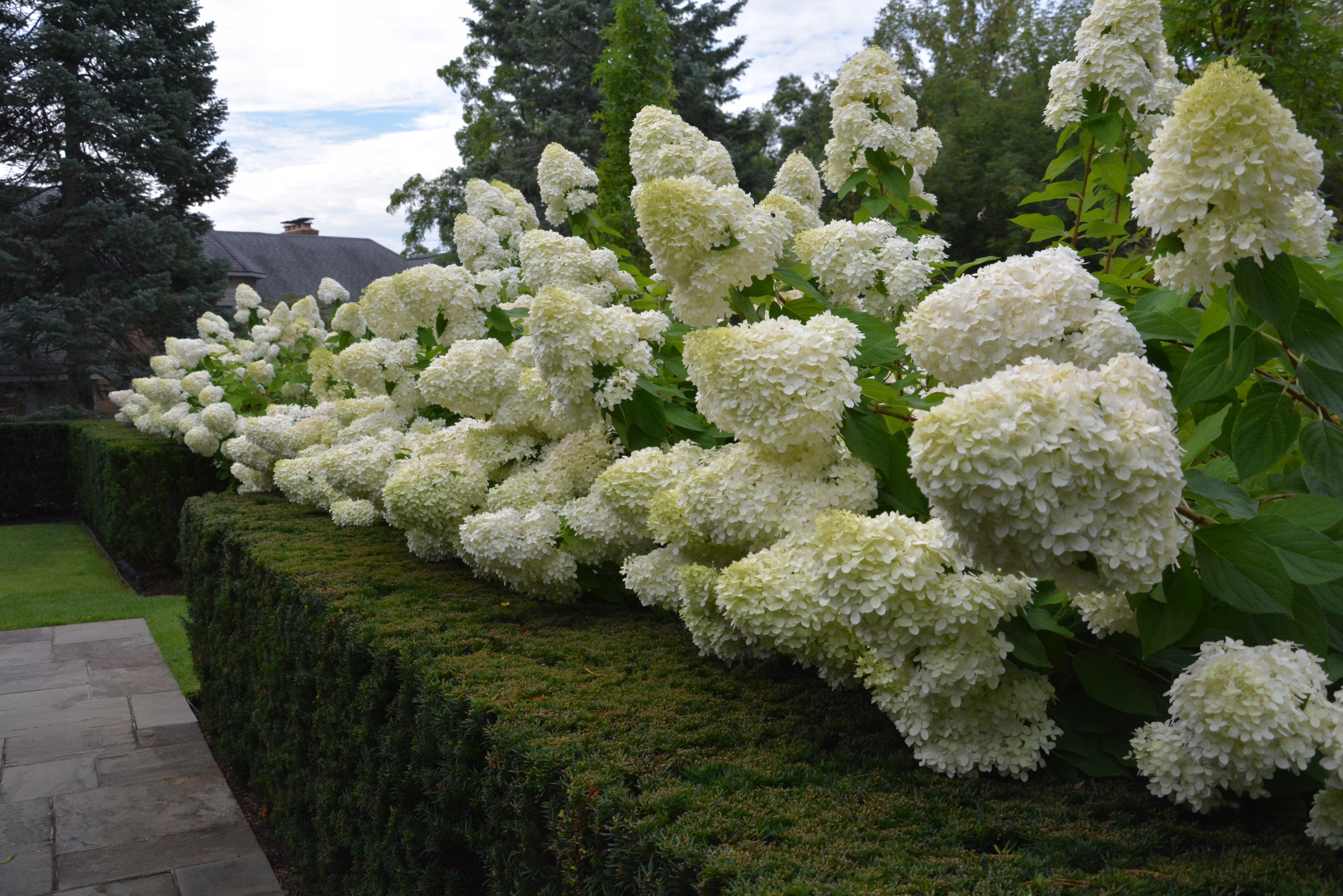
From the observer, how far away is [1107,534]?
1.23m

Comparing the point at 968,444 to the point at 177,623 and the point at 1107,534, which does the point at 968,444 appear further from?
the point at 177,623

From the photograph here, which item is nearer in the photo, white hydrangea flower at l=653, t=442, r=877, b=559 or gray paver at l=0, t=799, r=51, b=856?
white hydrangea flower at l=653, t=442, r=877, b=559

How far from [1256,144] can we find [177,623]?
883cm

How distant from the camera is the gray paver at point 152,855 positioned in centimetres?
404

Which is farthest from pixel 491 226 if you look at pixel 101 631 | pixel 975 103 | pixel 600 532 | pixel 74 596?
pixel 975 103

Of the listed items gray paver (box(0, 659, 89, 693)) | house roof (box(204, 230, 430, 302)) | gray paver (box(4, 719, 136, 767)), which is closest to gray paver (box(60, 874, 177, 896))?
gray paver (box(4, 719, 136, 767))

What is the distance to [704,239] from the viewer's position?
216 cm

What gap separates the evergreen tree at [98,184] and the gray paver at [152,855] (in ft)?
54.0

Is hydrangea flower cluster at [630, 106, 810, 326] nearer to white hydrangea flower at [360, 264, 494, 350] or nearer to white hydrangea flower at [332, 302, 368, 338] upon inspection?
white hydrangea flower at [360, 264, 494, 350]

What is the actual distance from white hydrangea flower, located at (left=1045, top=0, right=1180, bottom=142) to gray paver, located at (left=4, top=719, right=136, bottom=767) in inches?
231

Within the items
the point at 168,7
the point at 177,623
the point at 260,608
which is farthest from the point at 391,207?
the point at 260,608

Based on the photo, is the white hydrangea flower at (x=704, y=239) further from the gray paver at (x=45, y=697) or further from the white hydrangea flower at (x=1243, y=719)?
the gray paver at (x=45, y=697)

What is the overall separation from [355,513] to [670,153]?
2.52m

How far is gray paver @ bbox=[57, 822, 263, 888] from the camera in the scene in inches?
159
